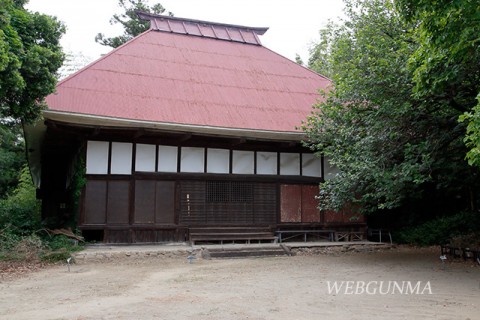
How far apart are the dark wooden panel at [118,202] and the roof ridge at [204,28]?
9132 millimetres

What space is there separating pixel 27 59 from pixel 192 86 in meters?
6.76

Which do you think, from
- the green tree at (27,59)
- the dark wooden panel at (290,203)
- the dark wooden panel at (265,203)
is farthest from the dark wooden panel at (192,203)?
the green tree at (27,59)

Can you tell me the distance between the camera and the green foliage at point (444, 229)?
14.0 meters

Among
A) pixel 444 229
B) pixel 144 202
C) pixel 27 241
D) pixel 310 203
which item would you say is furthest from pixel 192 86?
pixel 444 229

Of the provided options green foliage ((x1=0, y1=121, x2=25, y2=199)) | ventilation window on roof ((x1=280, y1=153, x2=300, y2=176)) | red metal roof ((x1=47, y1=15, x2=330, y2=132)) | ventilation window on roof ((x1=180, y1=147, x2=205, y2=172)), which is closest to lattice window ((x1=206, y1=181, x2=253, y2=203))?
ventilation window on roof ((x1=180, y1=147, x2=205, y2=172))

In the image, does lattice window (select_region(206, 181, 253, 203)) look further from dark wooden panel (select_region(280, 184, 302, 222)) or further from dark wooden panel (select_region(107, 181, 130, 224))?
dark wooden panel (select_region(107, 181, 130, 224))

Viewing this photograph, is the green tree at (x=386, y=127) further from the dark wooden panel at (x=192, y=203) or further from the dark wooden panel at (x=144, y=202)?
the dark wooden panel at (x=144, y=202)

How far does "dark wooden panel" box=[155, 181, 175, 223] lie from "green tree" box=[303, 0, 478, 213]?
484 cm

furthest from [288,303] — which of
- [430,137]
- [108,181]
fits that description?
[108,181]

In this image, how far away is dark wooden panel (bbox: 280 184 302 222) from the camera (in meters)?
13.7

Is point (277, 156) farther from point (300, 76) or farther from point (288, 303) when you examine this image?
point (288, 303)

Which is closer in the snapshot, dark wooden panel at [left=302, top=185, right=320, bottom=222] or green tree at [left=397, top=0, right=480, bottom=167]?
green tree at [left=397, top=0, right=480, bottom=167]

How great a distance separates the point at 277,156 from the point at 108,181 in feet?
18.6

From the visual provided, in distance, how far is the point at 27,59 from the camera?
912cm
